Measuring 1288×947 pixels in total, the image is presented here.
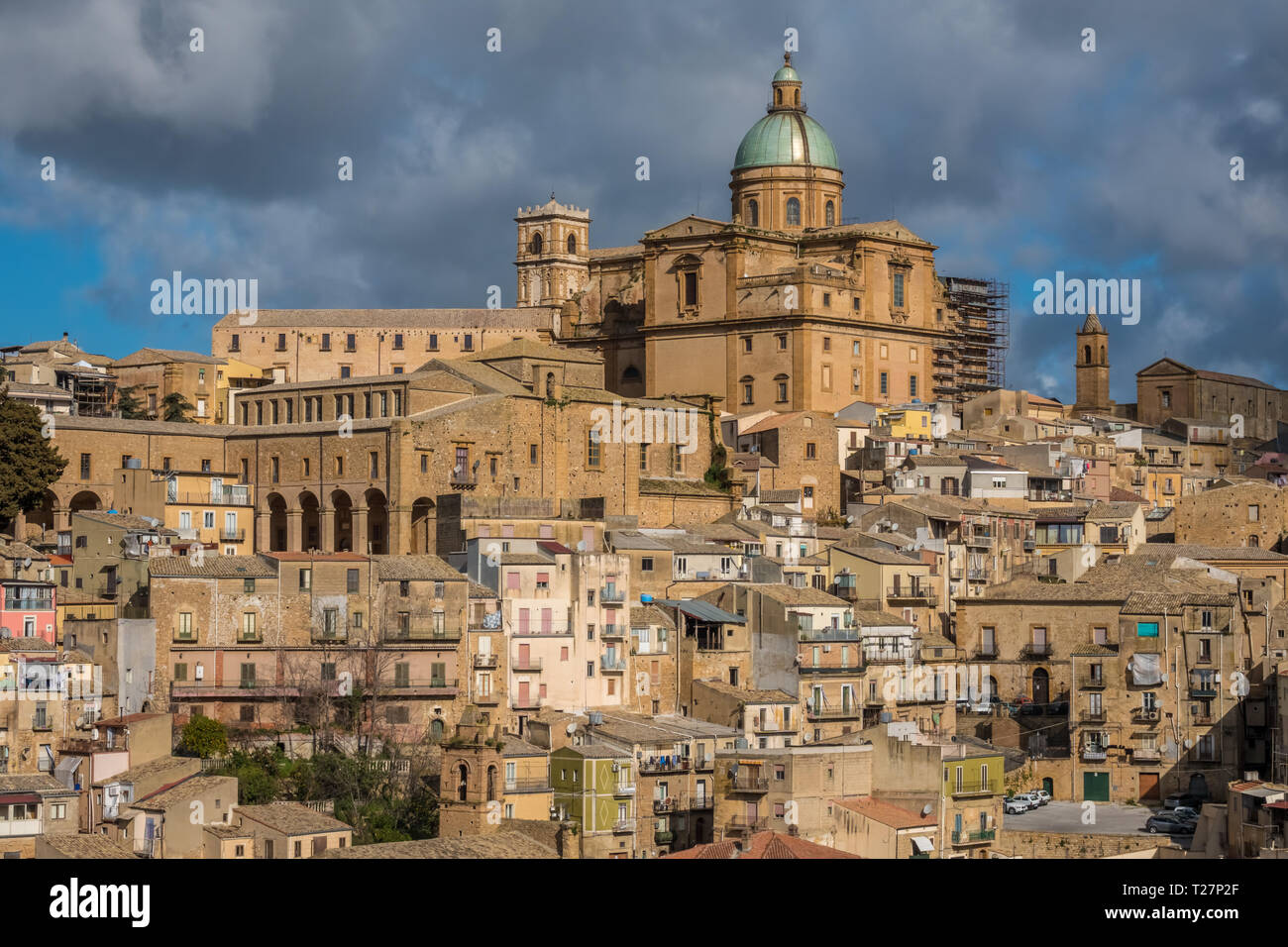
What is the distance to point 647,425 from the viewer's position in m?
66.4

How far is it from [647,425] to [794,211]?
758 inches

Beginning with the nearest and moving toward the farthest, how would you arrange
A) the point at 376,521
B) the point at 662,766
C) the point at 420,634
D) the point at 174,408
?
1. the point at 662,766
2. the point at 420,634
3. the point at 376,521
4. the point at 174,408

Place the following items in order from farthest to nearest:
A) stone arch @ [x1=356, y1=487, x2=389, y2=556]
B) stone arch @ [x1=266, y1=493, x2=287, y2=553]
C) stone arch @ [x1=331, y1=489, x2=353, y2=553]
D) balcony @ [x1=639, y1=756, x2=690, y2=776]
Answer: stone arch @ [x1=266, y1=493, x2=287, y2=553]
stone arch @ [x1=331, y1=489, x2=353, y2=553]
stone arch @ [x1=356, y1=487, x2=389, y2=556]
balcony @ [x1=639, y1=756, x2=690, y2=776]

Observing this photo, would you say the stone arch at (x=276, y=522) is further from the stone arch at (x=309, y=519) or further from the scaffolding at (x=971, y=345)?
the scaffolding at (x=971, y=345)

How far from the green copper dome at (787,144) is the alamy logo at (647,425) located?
1793 cm

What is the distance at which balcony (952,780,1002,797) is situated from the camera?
141 ft

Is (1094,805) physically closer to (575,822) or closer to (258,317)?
(575,822)

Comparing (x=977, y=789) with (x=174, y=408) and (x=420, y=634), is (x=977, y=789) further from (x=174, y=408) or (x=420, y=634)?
(x=174, y=408)
